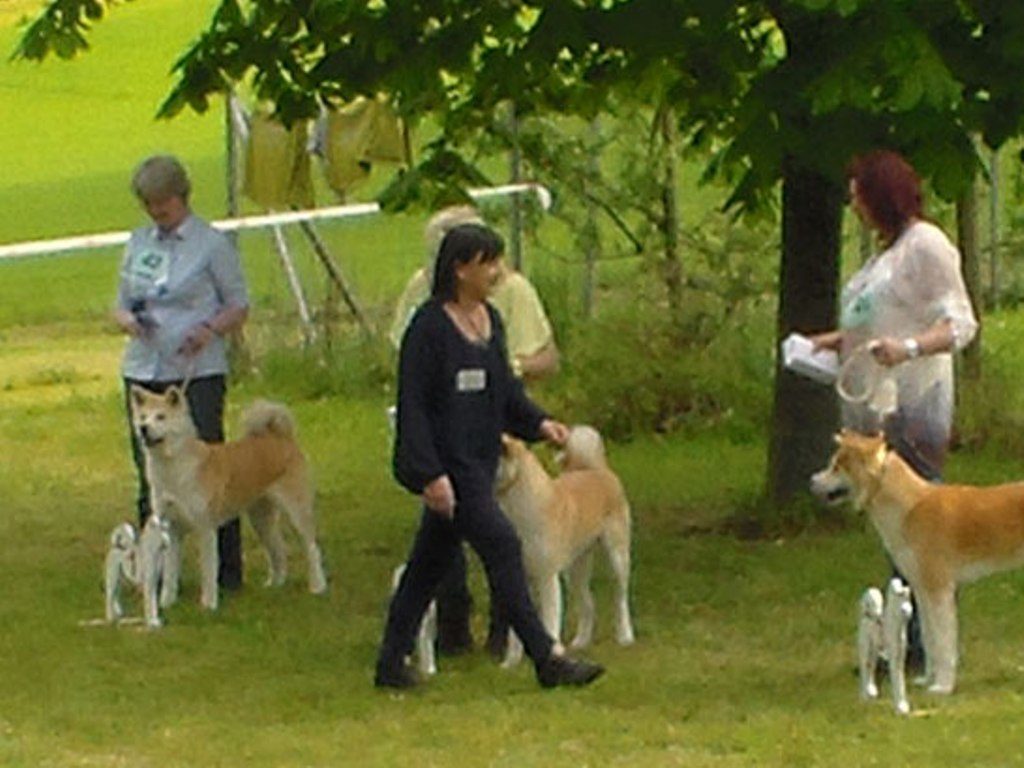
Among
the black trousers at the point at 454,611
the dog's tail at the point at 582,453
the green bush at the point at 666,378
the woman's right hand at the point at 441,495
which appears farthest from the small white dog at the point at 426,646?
the green bush at the point at 666,378

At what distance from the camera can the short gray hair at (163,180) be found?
12.7 meters

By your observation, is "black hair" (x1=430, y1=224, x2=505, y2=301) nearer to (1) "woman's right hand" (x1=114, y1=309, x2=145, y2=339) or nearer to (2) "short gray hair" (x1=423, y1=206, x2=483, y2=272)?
(2) "short gray hair" (x1=423, y1=206, x2=483, y2=272)

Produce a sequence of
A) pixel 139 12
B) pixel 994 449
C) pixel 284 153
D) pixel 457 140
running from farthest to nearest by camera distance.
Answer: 1. pixel 139 12
2. pixel 284 153
3. pixel 994 449
4. pixel 457 140

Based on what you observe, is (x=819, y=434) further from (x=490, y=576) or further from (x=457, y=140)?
(x=490, y=576)

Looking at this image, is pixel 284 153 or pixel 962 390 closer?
pixel 962 390

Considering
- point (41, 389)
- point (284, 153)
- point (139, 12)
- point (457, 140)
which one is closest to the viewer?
point (457, 140)

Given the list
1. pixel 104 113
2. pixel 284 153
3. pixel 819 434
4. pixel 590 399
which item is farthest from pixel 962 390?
pixel 104 113

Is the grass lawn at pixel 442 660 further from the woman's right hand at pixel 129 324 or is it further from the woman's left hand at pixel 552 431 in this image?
the woman's right hand at pixel 129 324

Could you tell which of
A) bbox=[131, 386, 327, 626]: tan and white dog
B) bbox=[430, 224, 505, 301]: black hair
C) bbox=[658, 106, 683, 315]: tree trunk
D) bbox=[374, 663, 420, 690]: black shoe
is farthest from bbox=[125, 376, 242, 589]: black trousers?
bbox=[658, 106, 683, 315]: tree trunk

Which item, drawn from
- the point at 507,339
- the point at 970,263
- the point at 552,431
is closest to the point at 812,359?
the point at 552,431

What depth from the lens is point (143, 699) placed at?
10789mm

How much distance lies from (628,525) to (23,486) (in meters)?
6.32

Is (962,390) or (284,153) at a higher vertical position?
(284,153)

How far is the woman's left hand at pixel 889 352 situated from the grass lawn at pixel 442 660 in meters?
Result: 1.15
